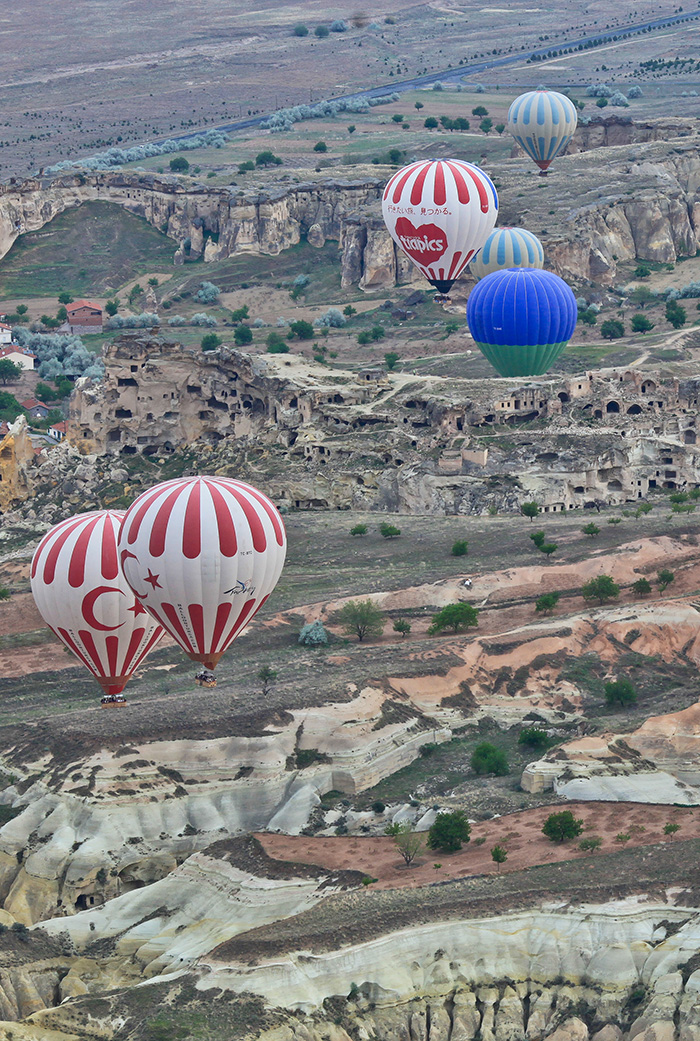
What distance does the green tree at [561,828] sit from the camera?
67.8m

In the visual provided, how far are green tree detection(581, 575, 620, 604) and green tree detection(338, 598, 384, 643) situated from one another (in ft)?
25.5

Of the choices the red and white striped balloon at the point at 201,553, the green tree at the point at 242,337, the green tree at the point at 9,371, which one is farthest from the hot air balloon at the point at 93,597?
the green tree at the point at 9,371

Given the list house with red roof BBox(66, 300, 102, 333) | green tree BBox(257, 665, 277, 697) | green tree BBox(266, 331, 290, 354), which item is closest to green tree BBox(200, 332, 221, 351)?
green tree BBox(266, 331, 290, 354)

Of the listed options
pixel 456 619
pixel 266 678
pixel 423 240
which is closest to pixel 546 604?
pixel 456 619

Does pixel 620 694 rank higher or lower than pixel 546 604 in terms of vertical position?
lower

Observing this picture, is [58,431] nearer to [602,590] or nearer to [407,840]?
[602,590]

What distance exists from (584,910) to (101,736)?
21.1 m

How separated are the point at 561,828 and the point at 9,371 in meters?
79.4

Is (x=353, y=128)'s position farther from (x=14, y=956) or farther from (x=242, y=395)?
(x=14, y=956)

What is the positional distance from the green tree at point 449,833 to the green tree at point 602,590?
1803 cm

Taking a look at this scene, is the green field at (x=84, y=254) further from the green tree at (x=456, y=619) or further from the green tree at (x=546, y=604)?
the green tree at (x=546, y=604)

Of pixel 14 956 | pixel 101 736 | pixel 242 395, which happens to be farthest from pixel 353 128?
pixel 14 956

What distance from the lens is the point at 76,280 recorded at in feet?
500

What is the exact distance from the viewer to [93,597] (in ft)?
257
